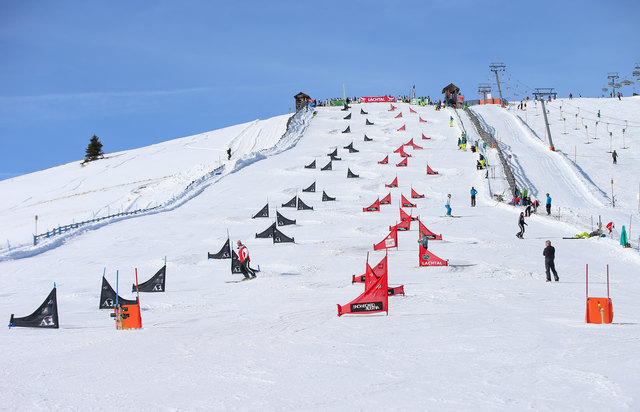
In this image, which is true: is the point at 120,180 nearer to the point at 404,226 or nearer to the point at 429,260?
the point at 404,226

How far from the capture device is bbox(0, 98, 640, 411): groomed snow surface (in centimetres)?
664

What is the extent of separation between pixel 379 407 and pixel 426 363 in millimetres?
1742

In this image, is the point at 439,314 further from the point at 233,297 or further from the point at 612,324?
the point at 233,297

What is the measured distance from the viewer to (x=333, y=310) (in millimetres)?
11703

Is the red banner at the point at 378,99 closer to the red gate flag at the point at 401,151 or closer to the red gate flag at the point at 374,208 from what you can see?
the red gate flag at the point at 401,151

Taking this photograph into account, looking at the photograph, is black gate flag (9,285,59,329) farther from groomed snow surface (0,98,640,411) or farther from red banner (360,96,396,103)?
red banner (360,96,396,103)

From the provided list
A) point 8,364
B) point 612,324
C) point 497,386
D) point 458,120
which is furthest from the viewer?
point 458,120

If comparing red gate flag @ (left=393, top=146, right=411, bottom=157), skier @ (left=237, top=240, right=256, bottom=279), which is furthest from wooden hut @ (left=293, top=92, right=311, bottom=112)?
skier @ (left=237, top=240, right=256, bottom=279)

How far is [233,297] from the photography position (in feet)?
46.9

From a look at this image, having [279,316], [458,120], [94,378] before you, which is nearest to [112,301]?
[279,316]

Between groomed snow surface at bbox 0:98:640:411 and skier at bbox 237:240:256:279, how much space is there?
381mm

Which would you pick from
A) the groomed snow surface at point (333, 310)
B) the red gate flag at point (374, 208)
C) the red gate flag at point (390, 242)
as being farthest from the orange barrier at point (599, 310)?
the red gate flag at point (374, 208)

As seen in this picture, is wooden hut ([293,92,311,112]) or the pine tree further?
wooden hut ([293,92,311,112])

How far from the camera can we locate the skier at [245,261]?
16.6 meters
